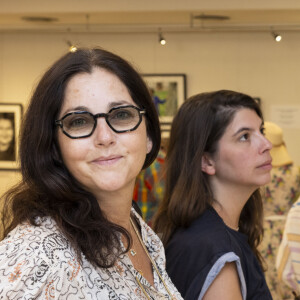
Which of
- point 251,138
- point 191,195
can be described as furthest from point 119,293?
point 251,138

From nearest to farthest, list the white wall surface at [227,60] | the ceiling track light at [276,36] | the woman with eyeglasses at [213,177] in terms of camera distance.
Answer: the woman with eyeglasses at [213,177] → the ceiling track light at [276,36] → the white wall surface at [227,60]

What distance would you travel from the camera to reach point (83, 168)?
4.57 feet

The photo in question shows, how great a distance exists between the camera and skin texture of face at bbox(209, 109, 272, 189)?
2.41 metres

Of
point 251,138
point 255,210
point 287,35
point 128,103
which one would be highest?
point 287,35

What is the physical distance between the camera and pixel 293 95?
7.54 metres

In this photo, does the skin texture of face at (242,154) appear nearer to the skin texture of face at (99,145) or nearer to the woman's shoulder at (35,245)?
the skin texture of face at (99,145)

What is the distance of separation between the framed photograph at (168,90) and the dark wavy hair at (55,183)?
613cm

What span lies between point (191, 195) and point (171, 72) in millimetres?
5404

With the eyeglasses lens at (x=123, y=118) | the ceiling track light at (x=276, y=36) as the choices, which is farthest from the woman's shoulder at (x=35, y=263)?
the ceiling track light at (x=276, y=36)

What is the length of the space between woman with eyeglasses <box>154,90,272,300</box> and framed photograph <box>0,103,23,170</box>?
5.76 m

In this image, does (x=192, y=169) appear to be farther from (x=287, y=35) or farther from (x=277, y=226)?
(x=287, y=35)

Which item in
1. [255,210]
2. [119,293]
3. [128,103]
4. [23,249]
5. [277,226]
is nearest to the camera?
[23,249]

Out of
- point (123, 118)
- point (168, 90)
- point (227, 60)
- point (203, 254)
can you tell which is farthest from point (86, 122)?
point (227, 60)

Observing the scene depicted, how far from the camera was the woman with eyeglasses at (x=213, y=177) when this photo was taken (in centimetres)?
224
